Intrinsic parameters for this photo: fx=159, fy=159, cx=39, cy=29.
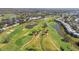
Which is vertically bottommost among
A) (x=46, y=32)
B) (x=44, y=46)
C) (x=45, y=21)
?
(x=44, y=46)

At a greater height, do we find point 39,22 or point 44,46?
point 39,22

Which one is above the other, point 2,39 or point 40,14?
point 40,14
